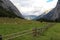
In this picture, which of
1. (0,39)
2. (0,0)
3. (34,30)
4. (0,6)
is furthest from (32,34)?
(0,0)

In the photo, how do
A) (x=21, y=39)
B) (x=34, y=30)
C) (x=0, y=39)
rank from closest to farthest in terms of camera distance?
(x=0, y=39) → (x=21, y=39) → (x=34, y=30)

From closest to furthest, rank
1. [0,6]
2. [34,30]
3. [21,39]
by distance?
[21,39]
[34,30]
[0,6]

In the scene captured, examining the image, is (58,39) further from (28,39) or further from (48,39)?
(28,39)

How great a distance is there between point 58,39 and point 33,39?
11.7 feet

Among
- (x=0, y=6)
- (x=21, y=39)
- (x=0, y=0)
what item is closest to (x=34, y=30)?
(x=21, y=39)

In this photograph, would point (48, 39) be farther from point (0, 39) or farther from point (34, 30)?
point (0, 39)

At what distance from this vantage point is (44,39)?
28047mm

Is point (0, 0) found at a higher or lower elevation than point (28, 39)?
higher

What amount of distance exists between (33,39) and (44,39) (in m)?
1.76

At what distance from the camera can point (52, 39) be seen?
91.6 ft

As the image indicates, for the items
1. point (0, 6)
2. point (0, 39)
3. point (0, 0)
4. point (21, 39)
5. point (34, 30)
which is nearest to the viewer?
point (0, 39)

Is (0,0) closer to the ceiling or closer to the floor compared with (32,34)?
closer to the ceiling

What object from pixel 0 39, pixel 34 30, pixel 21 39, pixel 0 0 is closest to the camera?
pixel 0 39

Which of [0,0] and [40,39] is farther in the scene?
[0,0]
